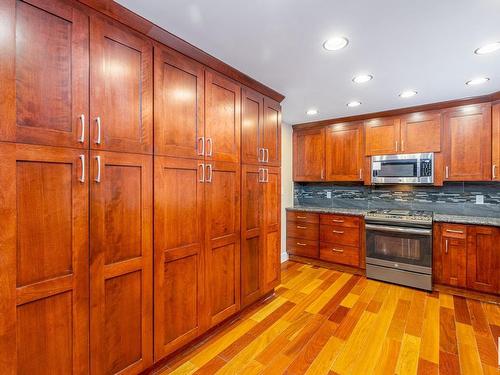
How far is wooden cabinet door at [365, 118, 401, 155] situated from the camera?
11.3 feet

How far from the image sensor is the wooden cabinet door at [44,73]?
43.3 inches

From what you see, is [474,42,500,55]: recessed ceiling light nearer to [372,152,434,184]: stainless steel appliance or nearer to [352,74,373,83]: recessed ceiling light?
[352,74,373,83]: recessed ceiling light

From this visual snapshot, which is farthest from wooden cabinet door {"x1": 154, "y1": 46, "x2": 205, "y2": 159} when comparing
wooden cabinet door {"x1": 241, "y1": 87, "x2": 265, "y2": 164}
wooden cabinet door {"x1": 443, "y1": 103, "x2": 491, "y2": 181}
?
wooden cabinet door {"x1": 443, "y1": 103, "x2": 491, "y2": 181}

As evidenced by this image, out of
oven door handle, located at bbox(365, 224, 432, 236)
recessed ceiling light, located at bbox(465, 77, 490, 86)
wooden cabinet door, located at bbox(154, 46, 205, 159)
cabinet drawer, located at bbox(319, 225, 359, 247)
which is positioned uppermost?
recessed ceiling light, located at bbox(465, 77, 490, 86)

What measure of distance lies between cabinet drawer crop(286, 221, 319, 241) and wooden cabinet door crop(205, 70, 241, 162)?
2.15 m

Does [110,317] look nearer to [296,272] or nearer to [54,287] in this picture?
[54,287]

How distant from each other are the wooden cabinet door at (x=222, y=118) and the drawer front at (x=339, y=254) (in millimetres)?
2264

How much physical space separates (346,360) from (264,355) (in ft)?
2.00

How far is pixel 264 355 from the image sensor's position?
193 cm

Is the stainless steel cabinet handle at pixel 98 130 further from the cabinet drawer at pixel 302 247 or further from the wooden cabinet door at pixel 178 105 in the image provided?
the cabinet drawer at pixel 302 247

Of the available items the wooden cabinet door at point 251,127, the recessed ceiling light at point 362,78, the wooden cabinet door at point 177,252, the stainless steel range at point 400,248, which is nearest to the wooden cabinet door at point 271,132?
the wooden cabinet door at point 251,127

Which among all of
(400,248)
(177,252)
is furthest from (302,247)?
(177,252)

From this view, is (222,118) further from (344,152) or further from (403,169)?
(403,169)

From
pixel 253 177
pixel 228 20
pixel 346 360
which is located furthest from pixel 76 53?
pixel 346 360
